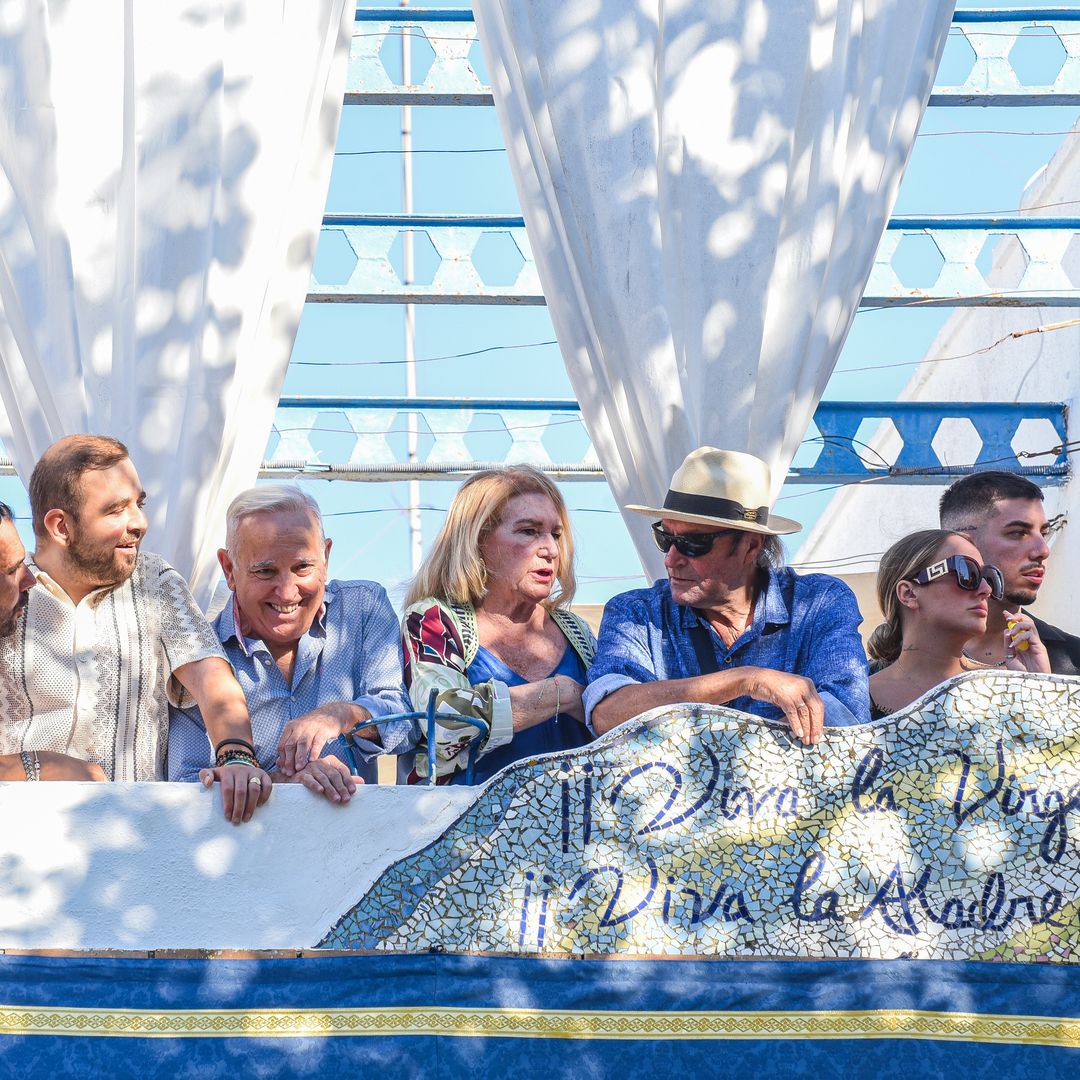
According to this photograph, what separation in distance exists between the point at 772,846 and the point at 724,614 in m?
0.60

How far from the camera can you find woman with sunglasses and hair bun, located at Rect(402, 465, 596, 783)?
310 cm

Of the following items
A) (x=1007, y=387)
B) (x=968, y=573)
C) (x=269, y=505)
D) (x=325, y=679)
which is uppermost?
(x=1007, y=387)

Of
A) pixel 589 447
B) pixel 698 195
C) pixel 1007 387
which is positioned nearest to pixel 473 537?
pixel 698 195

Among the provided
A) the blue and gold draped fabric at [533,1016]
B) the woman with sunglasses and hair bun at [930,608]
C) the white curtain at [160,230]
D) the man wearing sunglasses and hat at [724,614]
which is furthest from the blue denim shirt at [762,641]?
the white curtain at [160,230]

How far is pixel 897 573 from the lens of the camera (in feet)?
11.3

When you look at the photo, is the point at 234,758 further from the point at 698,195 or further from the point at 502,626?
the point at 698,195

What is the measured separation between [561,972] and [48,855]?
0.96 meters

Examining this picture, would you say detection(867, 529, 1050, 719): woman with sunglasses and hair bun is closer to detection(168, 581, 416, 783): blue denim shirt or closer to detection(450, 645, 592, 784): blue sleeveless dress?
detection(450, 645, 592, 784): blue sleeveless dress

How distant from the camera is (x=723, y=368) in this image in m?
3.91

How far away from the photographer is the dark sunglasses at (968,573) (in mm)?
3295

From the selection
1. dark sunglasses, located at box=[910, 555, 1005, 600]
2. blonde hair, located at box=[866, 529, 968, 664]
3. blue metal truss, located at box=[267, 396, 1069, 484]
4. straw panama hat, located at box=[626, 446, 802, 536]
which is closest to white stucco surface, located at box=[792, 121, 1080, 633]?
blue metal truss, located at box=[267, 396, 1069, 484]

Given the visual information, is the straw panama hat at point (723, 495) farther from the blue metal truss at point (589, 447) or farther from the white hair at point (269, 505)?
the blue metal truss at point (589, 447)

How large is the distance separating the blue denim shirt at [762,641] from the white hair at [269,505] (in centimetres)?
68

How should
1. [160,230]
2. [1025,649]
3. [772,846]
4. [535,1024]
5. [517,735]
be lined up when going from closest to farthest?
[535,1024]
[772,846]
[517,735]
[1025,649]
[160,230]
